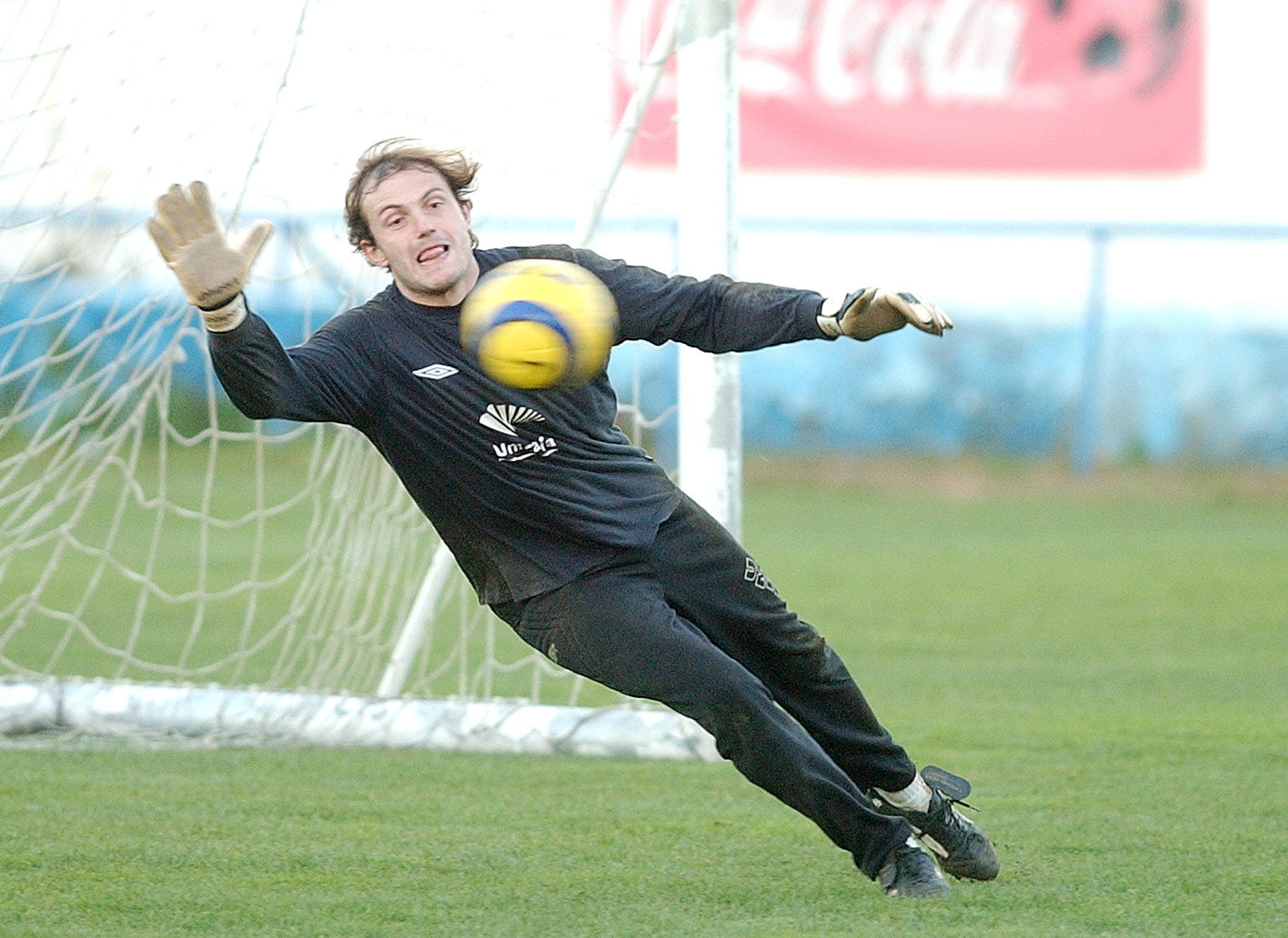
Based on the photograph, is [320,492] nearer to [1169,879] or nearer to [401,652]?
[401,652]

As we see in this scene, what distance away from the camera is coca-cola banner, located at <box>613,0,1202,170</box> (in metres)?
19.8

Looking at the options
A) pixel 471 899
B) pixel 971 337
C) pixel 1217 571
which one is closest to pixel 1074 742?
pixel 471 899

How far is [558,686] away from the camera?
24.5 feet

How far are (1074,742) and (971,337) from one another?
10974 mm

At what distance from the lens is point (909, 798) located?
14.7ft

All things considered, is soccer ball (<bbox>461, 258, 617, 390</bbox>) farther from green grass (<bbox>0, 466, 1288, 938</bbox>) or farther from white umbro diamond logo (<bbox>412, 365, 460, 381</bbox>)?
green grass (<bbox>0, 466, 1288, 938</bbox>)

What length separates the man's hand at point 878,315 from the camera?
3.91 m

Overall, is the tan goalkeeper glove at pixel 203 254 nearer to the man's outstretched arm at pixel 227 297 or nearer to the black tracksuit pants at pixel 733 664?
the man's outstretched arm at pixel 227 297

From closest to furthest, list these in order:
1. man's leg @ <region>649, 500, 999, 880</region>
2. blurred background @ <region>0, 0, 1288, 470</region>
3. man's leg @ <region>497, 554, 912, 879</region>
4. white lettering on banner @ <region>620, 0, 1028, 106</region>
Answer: man's leg @ <region>497, 554, 912, 879</region> < man's leg @ <region>649, 500, 999, 880</region> < blurred background @ <region>0, 0, 1288, 470</region> < white lettering on banner @ <region>620, 0, 1028, 106</region>

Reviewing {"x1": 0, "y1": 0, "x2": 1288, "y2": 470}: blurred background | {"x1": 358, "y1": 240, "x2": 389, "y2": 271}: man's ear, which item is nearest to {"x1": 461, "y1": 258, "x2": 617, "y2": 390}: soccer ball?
{"x1": 358, "y1": 240, "x2": 389, "y2": 271}: man's ear

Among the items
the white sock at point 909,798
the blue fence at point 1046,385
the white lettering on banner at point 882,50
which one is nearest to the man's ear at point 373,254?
the white sock at point 909,798

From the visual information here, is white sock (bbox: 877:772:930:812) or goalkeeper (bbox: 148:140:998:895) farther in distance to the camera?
white sock (bbox: 877:772:930:812)

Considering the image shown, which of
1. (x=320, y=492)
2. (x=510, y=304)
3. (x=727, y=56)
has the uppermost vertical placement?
(x=727, y=56)

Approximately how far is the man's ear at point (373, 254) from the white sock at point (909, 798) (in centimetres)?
172
